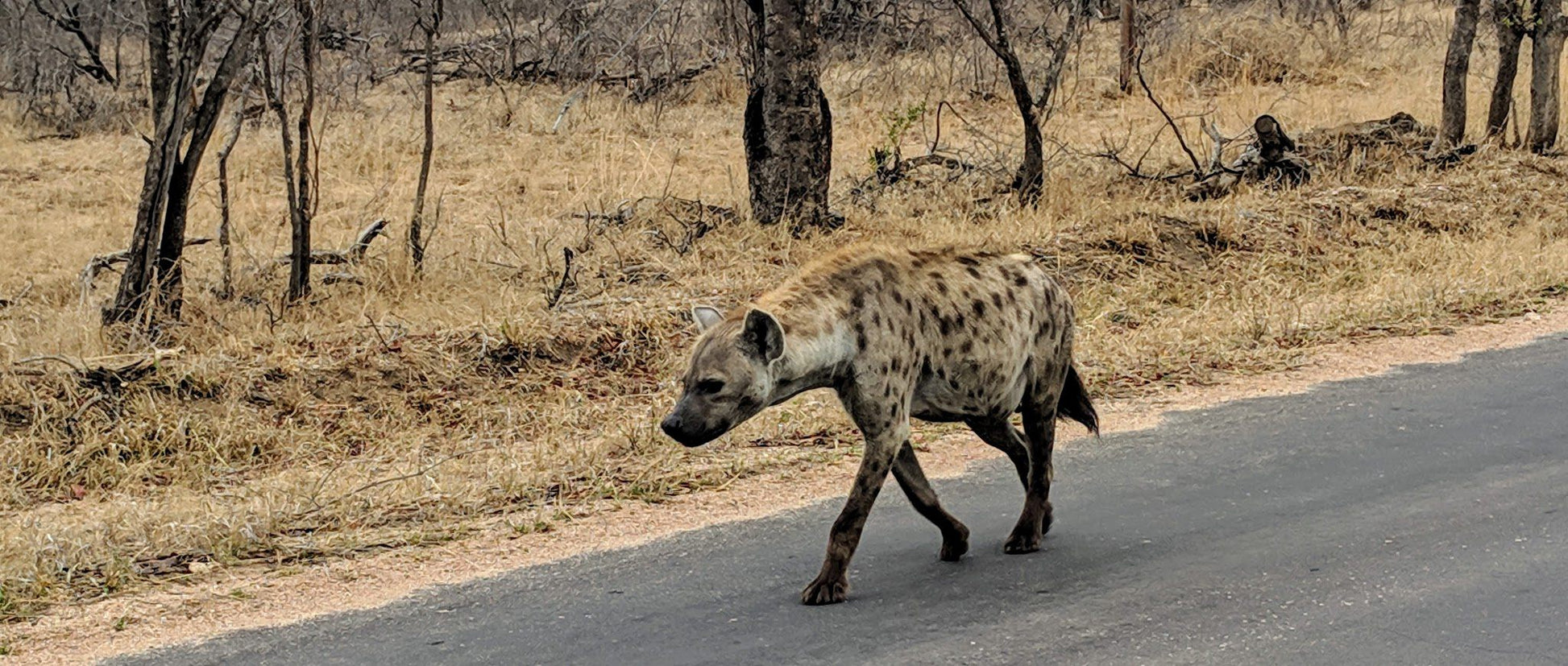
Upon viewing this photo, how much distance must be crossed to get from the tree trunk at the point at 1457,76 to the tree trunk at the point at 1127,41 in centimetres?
399

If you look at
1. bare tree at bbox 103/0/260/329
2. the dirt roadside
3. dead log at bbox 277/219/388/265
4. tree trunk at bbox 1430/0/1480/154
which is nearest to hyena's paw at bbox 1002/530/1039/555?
the dirt roadside

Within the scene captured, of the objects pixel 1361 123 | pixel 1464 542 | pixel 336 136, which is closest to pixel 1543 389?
pixel 1464 542

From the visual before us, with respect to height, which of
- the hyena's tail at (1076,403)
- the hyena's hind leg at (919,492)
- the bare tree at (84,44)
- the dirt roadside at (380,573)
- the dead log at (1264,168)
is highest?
the bare tree at (84,44)

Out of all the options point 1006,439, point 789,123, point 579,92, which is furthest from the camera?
point 579,92

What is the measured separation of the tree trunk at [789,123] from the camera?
36.6ft

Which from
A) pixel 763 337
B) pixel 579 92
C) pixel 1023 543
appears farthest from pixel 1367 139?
pixel 763 337

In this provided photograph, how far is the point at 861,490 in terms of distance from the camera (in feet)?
15.6

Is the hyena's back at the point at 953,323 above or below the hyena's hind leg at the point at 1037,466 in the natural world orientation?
above

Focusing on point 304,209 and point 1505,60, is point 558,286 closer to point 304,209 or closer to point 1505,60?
point 304,209

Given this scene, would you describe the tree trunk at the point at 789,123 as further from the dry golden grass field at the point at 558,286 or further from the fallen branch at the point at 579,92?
the fallen branch at the point at 579,92

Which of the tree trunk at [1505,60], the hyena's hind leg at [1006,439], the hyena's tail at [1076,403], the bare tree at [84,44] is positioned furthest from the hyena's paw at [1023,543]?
the bare tree at [84,44]

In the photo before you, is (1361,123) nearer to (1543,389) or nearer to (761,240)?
(761,240)

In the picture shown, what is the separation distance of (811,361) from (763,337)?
0.66 ft

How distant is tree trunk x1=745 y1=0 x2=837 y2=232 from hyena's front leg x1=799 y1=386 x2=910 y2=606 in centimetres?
636
